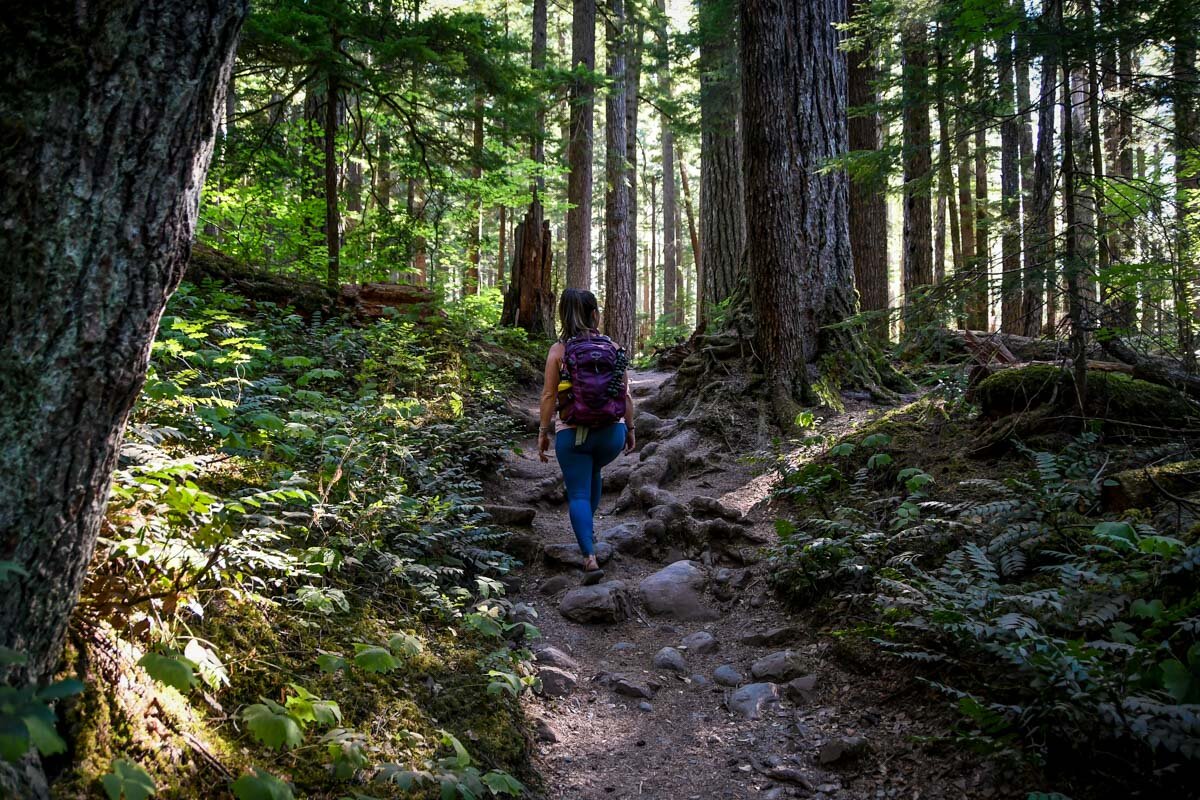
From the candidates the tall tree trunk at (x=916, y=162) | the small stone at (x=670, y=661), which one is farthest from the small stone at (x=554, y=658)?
the tall tree trunk at (x=916, y=162)

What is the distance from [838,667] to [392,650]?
2230mm

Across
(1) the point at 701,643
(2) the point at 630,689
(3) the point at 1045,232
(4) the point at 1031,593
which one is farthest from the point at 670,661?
(3) the point at 1045,232

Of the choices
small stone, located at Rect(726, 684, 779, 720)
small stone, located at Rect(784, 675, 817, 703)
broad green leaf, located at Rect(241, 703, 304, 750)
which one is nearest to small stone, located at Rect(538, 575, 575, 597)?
small stone, located at Rect(726, 684, 779, 720)

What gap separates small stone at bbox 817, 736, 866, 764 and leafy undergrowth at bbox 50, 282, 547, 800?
1313 millimetres

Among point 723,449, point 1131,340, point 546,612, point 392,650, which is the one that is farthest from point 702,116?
point 392,650

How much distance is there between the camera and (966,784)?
8.48 feet

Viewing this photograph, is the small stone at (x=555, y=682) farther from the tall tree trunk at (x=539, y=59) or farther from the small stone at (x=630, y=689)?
the tall tree trunk at (x=539, y=59)

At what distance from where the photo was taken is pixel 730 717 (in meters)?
3.49

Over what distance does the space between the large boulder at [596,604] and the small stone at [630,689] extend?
763mm

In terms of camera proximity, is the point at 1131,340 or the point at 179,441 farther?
the point at 1131,340

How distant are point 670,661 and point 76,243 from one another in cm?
343

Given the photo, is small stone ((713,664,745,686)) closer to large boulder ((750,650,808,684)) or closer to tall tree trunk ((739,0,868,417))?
large boulder ((750,650,808,684))

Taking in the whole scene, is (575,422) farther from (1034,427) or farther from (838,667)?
(1034,427)

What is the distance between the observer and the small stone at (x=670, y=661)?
3984 millimetres
